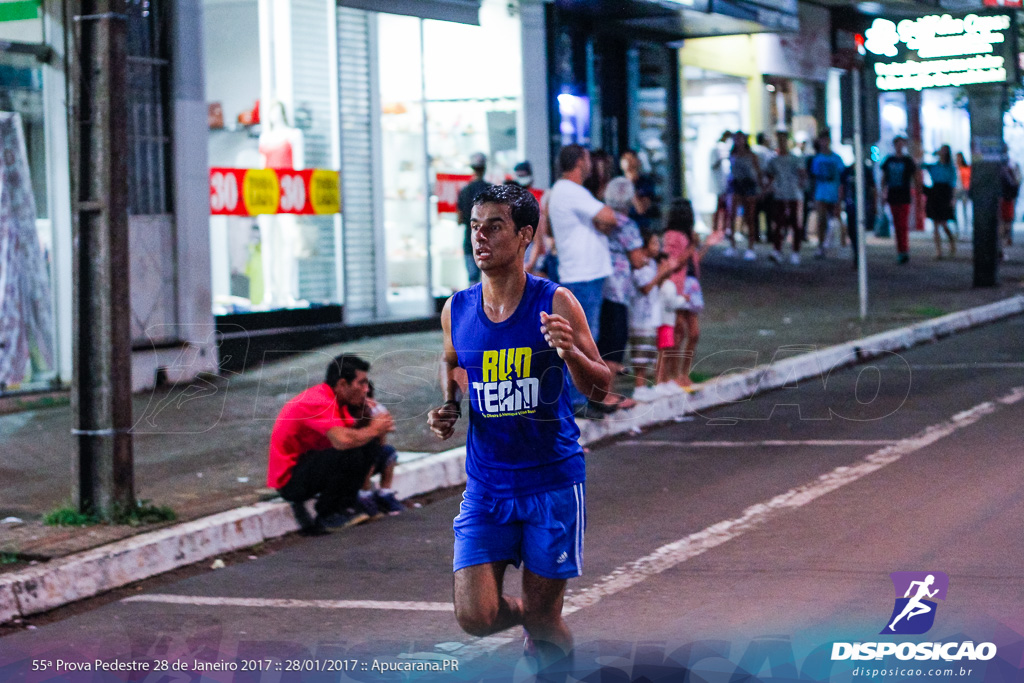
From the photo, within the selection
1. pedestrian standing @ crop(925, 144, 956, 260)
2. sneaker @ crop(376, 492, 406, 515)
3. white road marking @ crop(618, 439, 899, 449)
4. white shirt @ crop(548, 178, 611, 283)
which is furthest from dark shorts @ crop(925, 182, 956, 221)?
sneaker @ crop(376, 492, 406, 515)

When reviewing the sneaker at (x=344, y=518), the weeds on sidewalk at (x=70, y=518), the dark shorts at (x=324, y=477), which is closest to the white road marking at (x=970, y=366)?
the sneaker at (x=344, y=518)

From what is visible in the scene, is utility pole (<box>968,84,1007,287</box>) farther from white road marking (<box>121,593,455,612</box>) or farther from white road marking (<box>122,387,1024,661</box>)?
white road marking (<box>121,593,455,612</box>)

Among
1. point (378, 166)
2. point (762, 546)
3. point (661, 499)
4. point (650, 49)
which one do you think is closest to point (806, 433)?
point (661, 499)

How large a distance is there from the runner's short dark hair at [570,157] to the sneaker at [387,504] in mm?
3187

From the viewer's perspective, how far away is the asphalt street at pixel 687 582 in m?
5.30

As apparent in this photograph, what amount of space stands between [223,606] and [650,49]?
17.1m

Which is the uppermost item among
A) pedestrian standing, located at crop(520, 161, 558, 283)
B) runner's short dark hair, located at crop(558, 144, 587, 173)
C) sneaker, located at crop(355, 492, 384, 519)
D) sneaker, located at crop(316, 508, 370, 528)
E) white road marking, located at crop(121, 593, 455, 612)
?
runner's short dark hair, located at crop(558, 144, 587, 173)

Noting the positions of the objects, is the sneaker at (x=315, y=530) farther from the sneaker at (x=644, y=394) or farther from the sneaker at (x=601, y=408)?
the sneaker at (x=644, y=394)

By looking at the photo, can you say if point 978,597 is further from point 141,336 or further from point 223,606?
point 141,336

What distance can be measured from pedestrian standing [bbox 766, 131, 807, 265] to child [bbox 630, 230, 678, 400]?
11.0 meters

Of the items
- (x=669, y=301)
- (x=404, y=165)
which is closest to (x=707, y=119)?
(x=404, y=165)

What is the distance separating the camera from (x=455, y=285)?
Result: 16.4 meters

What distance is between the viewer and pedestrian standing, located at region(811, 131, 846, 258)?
23.4 m

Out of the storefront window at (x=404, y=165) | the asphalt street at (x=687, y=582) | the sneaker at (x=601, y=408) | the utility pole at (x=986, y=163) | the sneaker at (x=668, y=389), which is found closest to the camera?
the asphalt street at (x=687, y=582)
